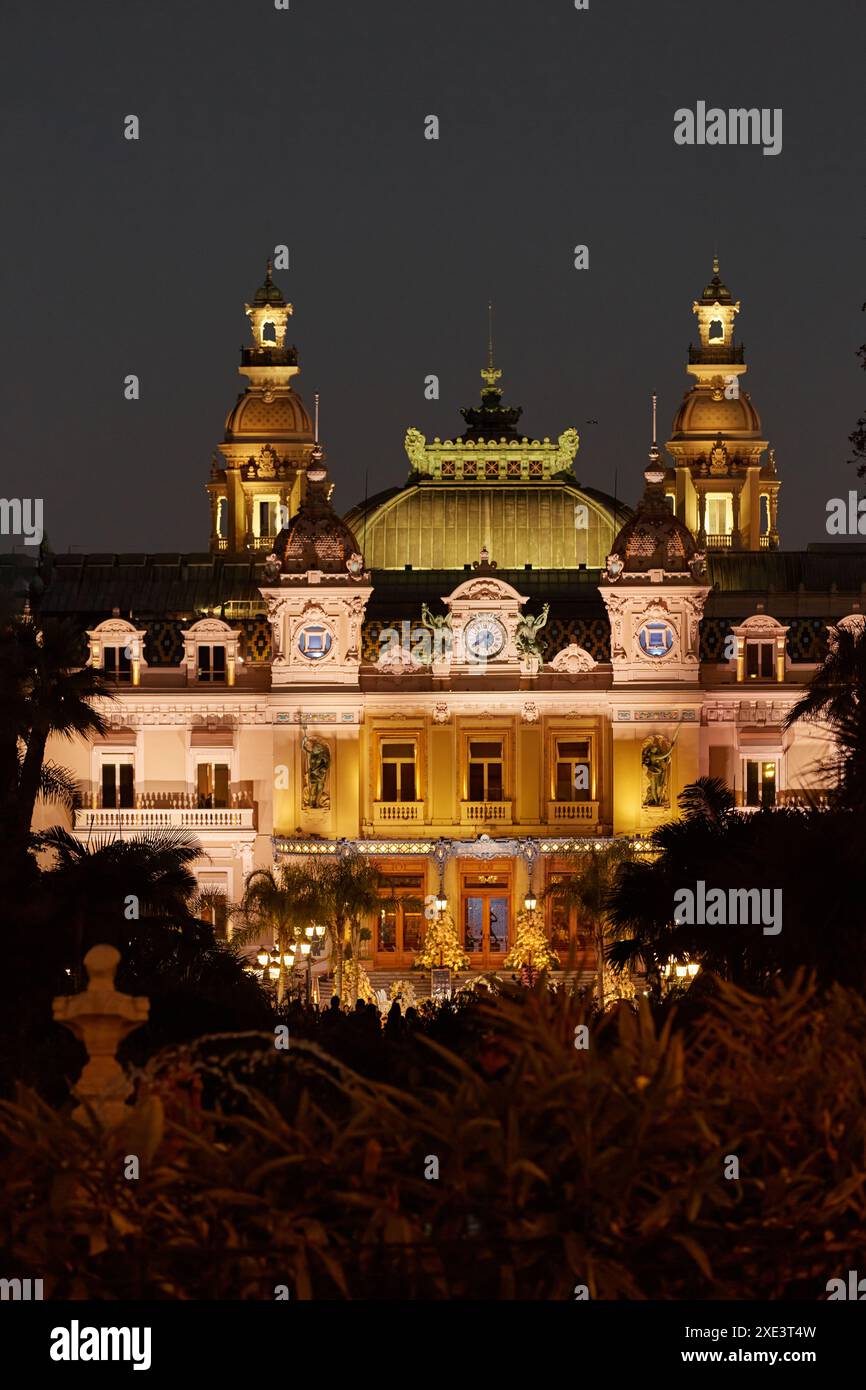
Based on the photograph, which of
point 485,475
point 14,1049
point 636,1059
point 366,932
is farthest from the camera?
point 485,475

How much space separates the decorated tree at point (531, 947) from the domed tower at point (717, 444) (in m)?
24.6

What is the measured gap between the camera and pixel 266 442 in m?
121

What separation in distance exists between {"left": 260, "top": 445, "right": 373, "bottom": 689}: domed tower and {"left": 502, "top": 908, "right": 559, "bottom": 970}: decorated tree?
10408 millimetres

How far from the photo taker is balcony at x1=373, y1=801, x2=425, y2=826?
105250 millimetres

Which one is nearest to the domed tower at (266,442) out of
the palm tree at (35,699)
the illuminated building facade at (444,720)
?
the illuminated building facade at (444,720)

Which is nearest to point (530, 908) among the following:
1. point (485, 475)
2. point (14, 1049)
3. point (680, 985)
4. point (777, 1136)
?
point (485, 475)

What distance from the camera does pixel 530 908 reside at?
101m

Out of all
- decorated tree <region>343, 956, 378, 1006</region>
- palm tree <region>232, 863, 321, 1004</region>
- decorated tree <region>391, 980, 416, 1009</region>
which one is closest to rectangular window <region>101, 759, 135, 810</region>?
palm tree <region>232, 863, 321, 1004</region>

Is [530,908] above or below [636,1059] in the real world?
above

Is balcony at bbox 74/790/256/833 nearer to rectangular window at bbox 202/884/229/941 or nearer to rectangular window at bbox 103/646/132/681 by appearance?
rectangular window at bbox 202/884/229/941

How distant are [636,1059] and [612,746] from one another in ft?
248

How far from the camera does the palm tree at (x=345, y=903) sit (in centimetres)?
9212
